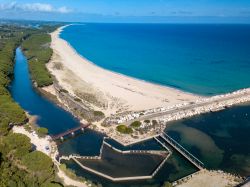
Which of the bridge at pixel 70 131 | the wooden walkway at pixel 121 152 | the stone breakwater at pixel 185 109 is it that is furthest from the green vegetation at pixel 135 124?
the bridge at pixel 70 131

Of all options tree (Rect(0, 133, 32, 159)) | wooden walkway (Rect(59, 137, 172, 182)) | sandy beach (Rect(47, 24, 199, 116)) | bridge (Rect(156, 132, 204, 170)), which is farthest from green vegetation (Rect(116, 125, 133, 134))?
tree (Rect(0, 133, 32, 159))

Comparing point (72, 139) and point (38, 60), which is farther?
point (38, 60)

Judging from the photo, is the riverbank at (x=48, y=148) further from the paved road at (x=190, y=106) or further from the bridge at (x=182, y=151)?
the bridge at (x=182, y=151)

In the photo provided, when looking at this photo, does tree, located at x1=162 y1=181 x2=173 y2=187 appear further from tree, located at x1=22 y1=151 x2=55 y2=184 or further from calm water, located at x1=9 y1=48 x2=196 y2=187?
tree, located at x1=22 y1=151 x2=55 y2=184

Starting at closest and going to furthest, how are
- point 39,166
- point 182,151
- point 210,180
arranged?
point 39,166 < point 210,180 < point 182,151

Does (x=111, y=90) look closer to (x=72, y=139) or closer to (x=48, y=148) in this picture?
(x=72, y=139)

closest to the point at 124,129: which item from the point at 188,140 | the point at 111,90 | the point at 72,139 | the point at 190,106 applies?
the point at 72,139
